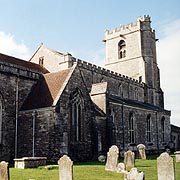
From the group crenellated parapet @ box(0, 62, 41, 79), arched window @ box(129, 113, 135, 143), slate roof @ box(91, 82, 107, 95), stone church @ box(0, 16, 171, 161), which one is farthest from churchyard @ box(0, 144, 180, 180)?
arched window @ box(129, 113, 135, 143)

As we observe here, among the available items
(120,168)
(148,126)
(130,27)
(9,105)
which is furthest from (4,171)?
(130,27)

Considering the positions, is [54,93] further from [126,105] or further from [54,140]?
[126,105]

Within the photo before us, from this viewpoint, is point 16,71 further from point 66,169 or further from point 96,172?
point 66,169

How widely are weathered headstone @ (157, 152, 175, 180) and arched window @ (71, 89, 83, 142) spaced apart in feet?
39.9

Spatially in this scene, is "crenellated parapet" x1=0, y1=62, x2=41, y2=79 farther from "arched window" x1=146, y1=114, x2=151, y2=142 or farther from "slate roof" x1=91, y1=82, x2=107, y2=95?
"arched window" x1=146, y1=114, x2=151, y2=142

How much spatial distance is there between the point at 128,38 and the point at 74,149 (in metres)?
29.4

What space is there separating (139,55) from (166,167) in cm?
3634

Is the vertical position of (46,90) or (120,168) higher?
(46,90)

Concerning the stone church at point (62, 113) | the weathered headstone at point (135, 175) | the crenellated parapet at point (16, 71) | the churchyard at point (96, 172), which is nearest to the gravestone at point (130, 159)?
the churchyard at point (96, 172)

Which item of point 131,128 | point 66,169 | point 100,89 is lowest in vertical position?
point 66,169

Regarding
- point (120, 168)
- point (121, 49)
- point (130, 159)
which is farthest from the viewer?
point (121, 49)

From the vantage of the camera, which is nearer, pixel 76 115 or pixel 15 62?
pixel 76 115

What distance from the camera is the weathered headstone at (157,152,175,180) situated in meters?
11.9

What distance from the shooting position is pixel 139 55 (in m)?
47.2
